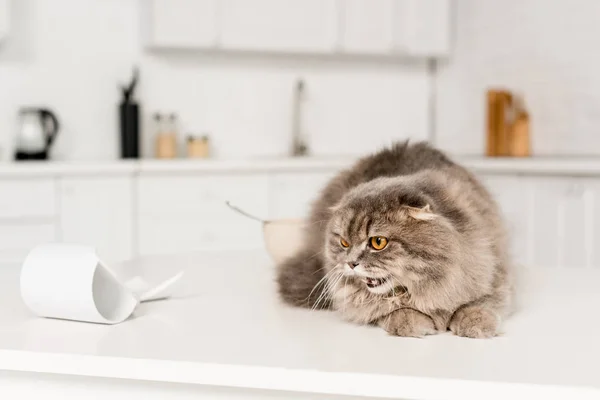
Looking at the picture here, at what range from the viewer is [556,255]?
12.1 ft

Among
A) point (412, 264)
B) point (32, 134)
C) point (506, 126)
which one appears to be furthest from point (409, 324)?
point (506, 126)

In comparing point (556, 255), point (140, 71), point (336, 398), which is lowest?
point (556, 255)

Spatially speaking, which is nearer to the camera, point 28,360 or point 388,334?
point 28,360

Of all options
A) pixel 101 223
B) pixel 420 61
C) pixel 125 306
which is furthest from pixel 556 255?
pixel 125 306

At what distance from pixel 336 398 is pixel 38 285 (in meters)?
0.53

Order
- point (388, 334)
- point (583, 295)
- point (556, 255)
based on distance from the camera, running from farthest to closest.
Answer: point (556, 255) → point (583, 295) → point (388, 334)

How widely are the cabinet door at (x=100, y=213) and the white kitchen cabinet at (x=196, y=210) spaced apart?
74 millimetres

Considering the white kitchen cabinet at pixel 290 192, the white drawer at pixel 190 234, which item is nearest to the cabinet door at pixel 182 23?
the white kitchen cabinet at pixel 290 192

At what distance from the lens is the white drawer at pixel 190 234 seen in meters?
3.81

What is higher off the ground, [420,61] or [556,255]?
[420,61]

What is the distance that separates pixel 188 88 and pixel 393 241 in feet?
11.3

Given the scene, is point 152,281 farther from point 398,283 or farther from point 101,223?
point 101,223

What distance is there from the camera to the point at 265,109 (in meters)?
4.54

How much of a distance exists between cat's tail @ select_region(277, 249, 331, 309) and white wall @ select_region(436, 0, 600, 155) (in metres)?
3.14
